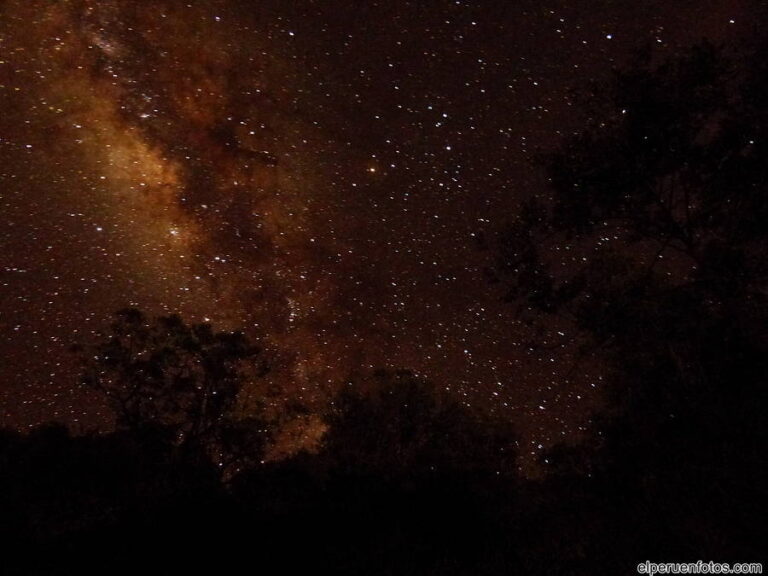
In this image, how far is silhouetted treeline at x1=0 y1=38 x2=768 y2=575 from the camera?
572cm

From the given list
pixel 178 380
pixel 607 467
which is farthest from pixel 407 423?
pixel 607 467

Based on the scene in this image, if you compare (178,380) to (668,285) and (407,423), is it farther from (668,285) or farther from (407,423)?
(668,285)

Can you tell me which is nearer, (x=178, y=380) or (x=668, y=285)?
(x=668, y=285)

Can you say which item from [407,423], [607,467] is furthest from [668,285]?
[407,423]

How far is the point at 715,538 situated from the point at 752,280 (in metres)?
3.57

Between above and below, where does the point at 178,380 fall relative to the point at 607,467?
above

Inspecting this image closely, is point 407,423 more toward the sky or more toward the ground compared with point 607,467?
more toward the sky

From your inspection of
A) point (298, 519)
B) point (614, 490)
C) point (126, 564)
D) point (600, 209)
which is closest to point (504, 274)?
point (600, 209)

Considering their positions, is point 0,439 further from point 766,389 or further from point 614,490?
point 766,389

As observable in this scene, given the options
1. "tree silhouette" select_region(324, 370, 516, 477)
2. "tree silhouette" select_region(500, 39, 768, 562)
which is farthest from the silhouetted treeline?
"tree silhouette" select_region(324, 370, 516, 477)

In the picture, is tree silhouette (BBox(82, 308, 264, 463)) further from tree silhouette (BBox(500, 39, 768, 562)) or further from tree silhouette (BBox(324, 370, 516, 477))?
tree silhouette (BBox(500, 39, 768, 562))

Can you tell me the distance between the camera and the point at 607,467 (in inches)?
295

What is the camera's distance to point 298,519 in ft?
25.7

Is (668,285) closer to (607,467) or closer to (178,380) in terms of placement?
(607,467)
